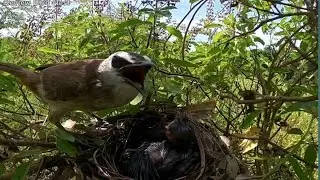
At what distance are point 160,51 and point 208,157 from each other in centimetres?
45

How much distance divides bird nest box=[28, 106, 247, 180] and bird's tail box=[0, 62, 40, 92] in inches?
10.7

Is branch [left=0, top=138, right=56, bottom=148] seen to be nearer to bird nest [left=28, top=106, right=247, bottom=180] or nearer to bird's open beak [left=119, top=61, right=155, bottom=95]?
bird nest [left=28, top=106, right=247, bottom=180]

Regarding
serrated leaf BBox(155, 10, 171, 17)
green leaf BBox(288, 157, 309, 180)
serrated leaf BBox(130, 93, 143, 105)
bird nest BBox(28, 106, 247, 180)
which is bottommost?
bird nest BBox(28, 106, 247, 180)

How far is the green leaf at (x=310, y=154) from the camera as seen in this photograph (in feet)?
5.14

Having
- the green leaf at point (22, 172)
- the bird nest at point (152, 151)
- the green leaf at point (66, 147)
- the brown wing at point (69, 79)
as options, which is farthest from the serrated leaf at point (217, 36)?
the green leaf at point (22, 172)

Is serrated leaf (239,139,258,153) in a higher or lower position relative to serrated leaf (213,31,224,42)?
lower

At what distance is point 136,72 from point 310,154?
57cm

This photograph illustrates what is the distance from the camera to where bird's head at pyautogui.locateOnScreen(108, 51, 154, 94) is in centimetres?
168

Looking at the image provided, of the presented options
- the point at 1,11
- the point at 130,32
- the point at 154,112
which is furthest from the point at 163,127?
the point at 1,11

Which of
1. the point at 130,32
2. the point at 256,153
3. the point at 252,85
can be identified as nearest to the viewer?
the point at 130,32

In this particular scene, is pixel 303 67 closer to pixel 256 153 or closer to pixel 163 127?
pixel 256 153

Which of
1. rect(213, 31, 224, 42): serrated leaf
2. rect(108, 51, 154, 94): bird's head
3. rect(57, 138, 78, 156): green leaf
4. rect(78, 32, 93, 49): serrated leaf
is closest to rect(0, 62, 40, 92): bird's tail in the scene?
rect(78, 32, 93, 49): serrated leaf

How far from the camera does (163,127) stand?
6.10 ft

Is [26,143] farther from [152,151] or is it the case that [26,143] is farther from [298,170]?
[298,170]
